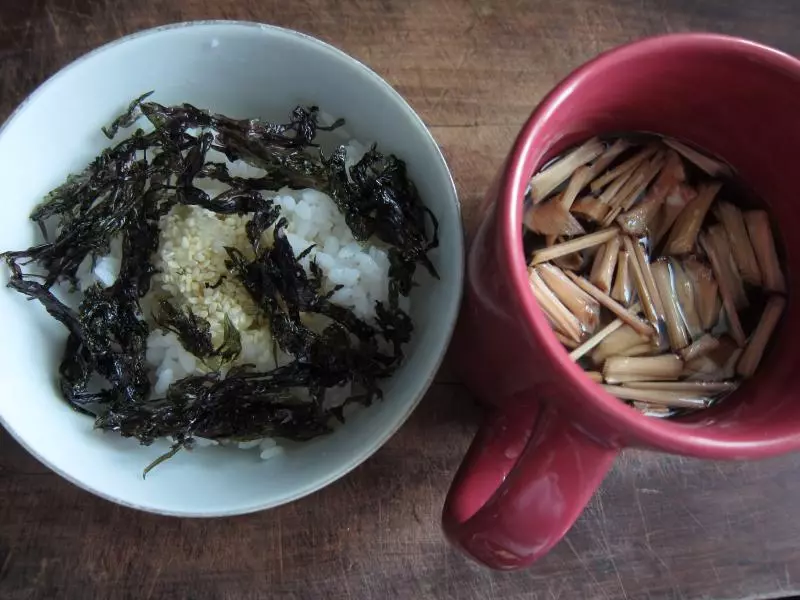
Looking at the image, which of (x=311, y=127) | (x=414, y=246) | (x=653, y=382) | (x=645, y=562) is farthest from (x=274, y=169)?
(x=645, y=562)

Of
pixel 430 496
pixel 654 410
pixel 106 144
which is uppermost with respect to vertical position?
pixel 106 144

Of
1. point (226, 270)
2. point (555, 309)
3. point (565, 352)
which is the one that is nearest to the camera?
point (565, 352)

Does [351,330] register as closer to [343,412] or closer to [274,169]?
[343,412]

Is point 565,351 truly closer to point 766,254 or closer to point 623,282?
point 623,282

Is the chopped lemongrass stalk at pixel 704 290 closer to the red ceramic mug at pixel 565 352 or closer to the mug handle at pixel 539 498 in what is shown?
the red ceramic mug at pixel 565 352

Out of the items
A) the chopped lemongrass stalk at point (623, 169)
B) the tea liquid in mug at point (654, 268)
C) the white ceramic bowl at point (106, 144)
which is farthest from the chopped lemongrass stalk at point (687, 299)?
the white ceramic bowl at point (106, 144)

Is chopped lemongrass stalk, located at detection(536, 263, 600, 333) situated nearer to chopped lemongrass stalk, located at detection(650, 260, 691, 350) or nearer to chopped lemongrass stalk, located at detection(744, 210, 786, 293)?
chopped lemongrass stalk, located at detection(650, 260, 691, 350)

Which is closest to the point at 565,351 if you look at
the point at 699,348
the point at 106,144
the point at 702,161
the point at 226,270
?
the point at 699,348
